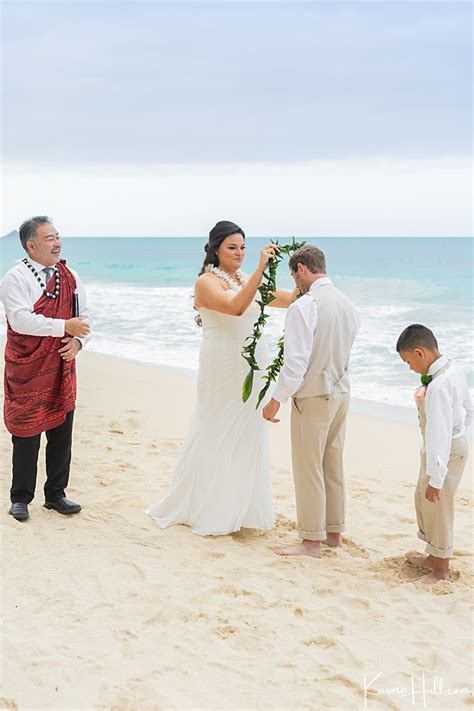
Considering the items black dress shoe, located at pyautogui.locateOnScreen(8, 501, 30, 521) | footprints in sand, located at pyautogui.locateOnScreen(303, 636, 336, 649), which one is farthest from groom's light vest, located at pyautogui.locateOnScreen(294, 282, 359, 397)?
black dress shoe, located at pyautogui.locateOnScreen(8, 501, 30, 521)

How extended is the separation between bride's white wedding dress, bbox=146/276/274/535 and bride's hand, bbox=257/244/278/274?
425 millimetres

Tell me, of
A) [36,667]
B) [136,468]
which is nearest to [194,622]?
[36,667]

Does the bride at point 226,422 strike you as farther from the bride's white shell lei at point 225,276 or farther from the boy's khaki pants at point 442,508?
the boy's khaki pants at point 442,508

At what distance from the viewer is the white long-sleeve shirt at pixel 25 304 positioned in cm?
480

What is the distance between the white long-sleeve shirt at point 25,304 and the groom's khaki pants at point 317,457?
5.14ft

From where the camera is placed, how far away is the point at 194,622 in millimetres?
3797

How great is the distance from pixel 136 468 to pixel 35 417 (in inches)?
61.4

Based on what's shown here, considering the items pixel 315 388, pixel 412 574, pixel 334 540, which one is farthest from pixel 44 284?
pixel 412 574

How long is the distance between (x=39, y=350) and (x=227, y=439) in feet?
4.34

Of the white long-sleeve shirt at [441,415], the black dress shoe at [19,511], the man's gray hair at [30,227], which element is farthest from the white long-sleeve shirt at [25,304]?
the white long-sleeve shirt at [441,415]

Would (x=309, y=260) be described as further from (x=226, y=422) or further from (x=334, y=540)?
(x=334, y=540)

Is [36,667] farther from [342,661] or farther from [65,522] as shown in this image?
[65,522]

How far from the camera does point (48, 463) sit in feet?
17.2

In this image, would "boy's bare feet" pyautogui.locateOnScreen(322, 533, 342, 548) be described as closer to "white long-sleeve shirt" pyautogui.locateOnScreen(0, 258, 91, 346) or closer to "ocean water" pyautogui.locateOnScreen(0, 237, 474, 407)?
"white long-sleeve shirt" pyautogui.locateOnScreen(0, 258, 91, 346)
